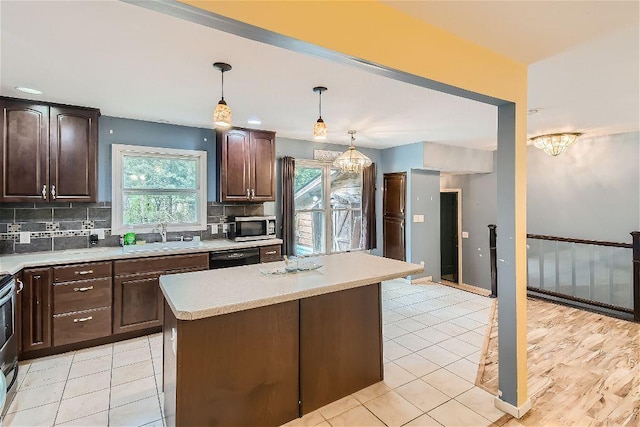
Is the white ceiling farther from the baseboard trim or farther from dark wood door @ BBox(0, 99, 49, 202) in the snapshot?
the baseboard trim

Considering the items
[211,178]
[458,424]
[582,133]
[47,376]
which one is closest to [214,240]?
[211,178]

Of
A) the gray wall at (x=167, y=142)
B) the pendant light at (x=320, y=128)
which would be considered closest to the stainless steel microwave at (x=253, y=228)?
the gray wall at (x=167, y=142)

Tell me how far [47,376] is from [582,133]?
7.03 metres

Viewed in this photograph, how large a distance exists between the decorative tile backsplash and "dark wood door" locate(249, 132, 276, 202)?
1.46m

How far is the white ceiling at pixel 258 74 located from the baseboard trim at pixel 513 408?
2415mm

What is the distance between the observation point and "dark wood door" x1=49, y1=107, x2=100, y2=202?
3273 mm

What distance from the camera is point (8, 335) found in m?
2.50

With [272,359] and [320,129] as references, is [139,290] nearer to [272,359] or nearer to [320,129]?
[272,359]

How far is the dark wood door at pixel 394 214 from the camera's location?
18.8 ft

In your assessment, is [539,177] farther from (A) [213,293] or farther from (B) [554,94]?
(A) [213,293]

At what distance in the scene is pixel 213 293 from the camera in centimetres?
192

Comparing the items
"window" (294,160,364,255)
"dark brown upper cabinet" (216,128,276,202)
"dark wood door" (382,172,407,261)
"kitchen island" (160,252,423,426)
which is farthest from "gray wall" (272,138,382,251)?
"kitchen island" (160,252,423,426)

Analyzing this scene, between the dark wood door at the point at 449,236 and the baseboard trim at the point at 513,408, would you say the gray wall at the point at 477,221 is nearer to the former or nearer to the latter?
the dark wood door at the point at 449,236

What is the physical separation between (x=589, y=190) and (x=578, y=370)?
3.53 m
